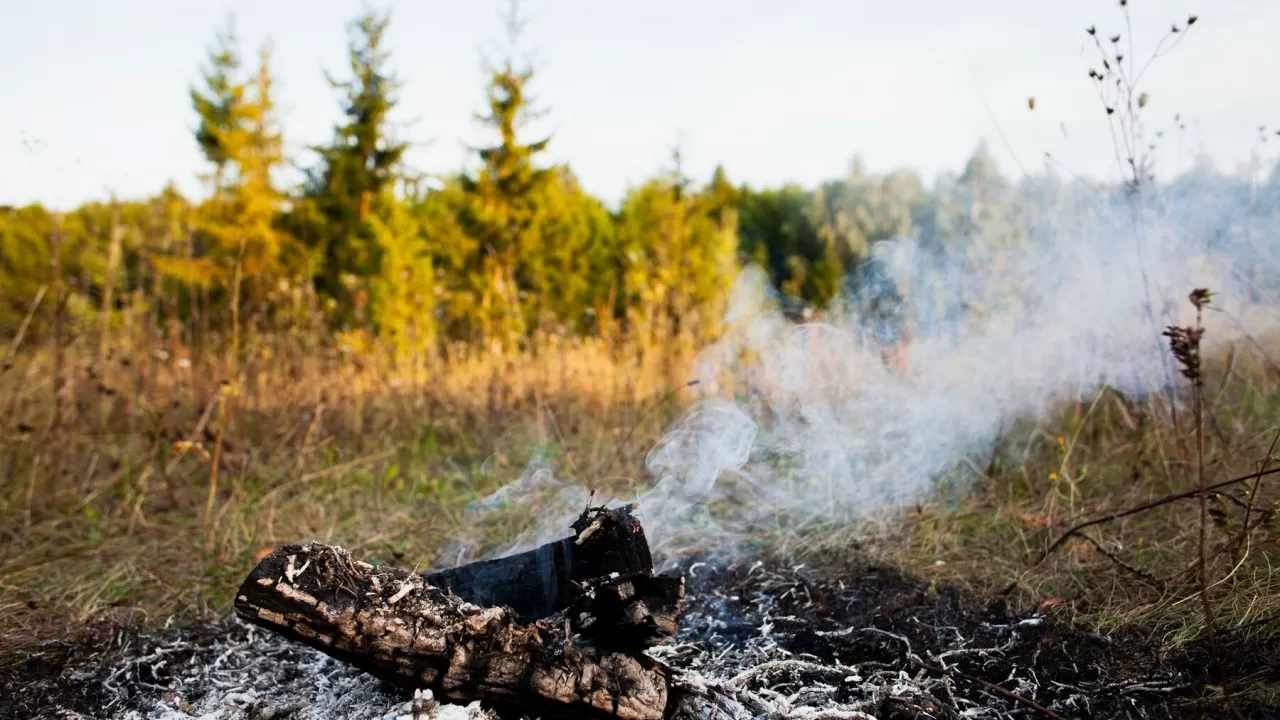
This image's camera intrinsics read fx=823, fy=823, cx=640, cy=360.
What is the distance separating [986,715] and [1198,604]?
0.79 metres

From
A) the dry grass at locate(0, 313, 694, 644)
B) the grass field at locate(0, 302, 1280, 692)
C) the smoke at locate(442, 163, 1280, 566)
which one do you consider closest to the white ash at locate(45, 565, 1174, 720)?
the grass field at locate(0, 302, 1280, 692)

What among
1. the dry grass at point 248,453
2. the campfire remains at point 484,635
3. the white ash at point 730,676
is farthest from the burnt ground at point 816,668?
the dry grass at point 248,453

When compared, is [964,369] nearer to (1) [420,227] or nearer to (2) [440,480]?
(2) [440,480]

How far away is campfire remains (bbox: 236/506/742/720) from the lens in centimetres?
178

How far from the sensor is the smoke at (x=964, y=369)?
346 centimetres

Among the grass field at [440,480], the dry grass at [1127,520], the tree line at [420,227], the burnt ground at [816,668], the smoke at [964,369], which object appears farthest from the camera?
the tree line at [420,227]

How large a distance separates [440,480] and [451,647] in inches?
98.5

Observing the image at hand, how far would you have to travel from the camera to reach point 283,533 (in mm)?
3484

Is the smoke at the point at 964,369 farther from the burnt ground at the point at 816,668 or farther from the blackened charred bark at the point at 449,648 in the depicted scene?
the blackened charred bark at the point at 449,648

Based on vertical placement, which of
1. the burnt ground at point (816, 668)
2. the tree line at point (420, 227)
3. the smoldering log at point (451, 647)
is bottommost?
the burnt ground at point (816, 668)

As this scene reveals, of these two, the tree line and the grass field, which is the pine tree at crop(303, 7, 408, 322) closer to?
the tree line

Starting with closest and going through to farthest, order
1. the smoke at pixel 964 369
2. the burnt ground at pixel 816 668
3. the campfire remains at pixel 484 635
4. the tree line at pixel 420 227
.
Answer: the campfire remains at pixel 484 635 < the burnt ground at pixel 816 668 < the smoke at pixel 964 369 < the tree line at pixel 420 227

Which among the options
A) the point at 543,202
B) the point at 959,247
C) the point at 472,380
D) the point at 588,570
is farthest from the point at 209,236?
the point at 588,570

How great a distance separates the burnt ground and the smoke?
2.41 ft
